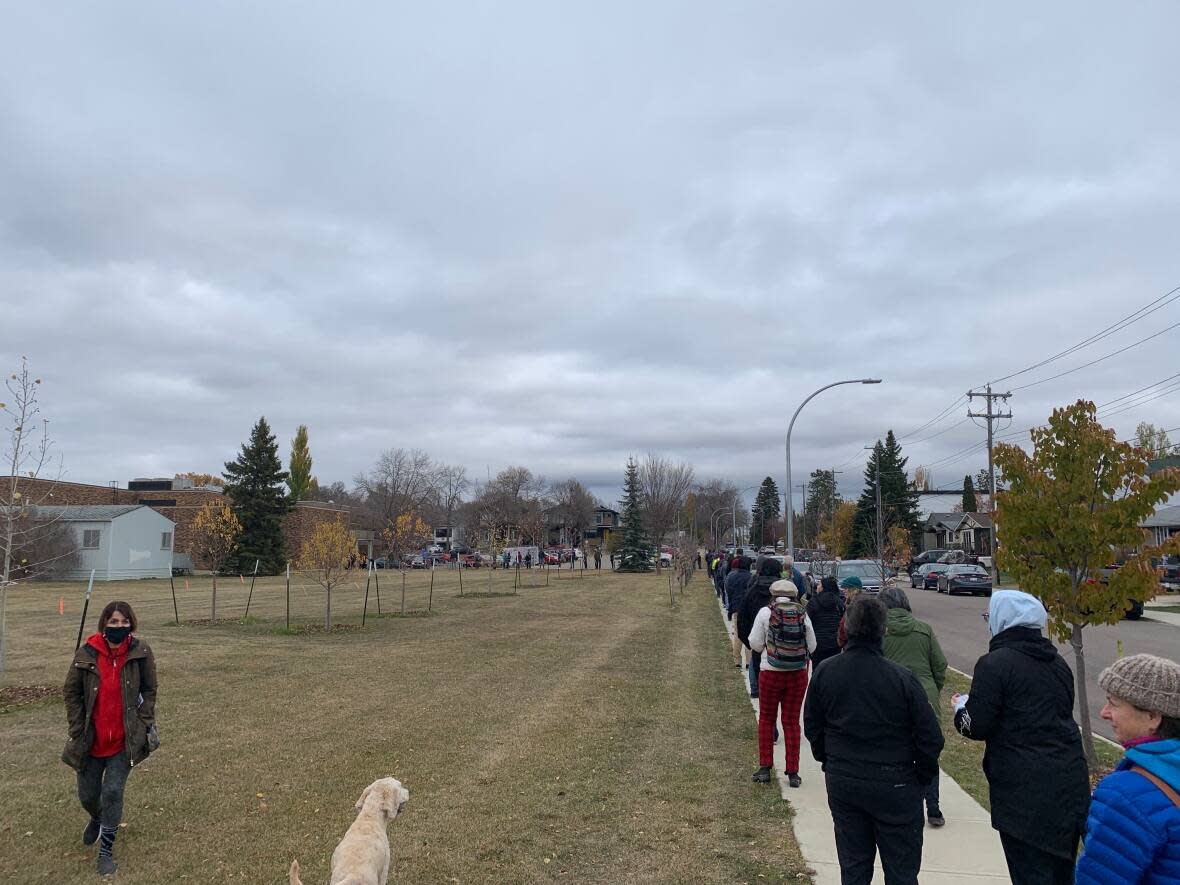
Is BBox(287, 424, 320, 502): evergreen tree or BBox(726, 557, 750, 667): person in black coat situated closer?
BBox(726, 557, 750, 667): person in black coat

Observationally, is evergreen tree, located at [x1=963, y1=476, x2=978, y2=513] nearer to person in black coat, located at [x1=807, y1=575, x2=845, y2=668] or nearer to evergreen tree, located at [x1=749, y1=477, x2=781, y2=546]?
evergreen tree, located at [x1=749, y1=477, x2=781, y2=546]

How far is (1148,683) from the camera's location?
96.0 inches

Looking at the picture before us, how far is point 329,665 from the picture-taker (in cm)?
1383

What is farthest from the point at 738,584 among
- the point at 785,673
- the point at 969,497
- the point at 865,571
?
the point at 969,497

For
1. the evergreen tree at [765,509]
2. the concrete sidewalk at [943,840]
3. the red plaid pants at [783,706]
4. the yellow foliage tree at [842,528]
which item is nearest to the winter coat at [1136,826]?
the concrete sidewalk at [943,840]

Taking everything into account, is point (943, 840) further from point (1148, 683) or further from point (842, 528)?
point (842, 528)

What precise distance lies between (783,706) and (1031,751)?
3655mm

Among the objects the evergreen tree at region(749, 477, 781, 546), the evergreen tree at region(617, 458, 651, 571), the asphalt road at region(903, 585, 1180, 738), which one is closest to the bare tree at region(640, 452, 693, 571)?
the evergreen tree at region(617, 458, 651, 571)

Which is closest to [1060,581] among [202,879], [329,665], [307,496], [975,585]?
[202,879]

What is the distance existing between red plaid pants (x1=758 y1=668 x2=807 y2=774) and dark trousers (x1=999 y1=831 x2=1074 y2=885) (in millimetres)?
3249

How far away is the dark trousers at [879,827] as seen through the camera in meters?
3.78

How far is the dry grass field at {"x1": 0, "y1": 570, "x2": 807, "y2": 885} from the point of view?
5.35 meters

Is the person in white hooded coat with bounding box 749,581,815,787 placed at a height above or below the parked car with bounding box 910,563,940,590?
above

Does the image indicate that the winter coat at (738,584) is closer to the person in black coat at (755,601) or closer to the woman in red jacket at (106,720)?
the person in black coat at (755,601)
